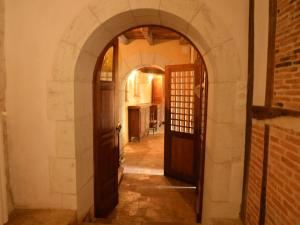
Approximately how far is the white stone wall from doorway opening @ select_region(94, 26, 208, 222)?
0.38 metres

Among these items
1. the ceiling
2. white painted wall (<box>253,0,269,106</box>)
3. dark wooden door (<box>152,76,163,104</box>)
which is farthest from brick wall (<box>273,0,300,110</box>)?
dark wooden door (<box>152,76,163,104</box>)

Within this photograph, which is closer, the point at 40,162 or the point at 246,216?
the point at 246,216

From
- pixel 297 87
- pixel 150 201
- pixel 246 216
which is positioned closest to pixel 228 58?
pixel 297 87

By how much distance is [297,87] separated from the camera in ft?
3.86

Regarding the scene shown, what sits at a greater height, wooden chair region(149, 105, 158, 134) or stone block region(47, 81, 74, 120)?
stone block region(47, 81, 74, 120)

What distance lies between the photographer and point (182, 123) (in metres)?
3.79

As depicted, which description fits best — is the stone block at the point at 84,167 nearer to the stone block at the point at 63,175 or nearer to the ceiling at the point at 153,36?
the stone block at the point at 63,175

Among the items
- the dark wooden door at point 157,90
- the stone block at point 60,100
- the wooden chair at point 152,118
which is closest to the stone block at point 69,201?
the stone block at point 60,100

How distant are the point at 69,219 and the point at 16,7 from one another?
6.40ft

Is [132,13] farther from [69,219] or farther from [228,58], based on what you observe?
[69,219]

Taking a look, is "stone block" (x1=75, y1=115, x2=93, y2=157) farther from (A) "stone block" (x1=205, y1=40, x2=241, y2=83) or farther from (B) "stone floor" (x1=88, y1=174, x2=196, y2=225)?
(A) "stone block" (x1=205, y1=40, x2=241, y2=83)

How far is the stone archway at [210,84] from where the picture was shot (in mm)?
1729

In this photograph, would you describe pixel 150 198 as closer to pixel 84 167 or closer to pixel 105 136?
pixel 105 136

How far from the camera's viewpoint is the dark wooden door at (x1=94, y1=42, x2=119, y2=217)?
90.4 inches
